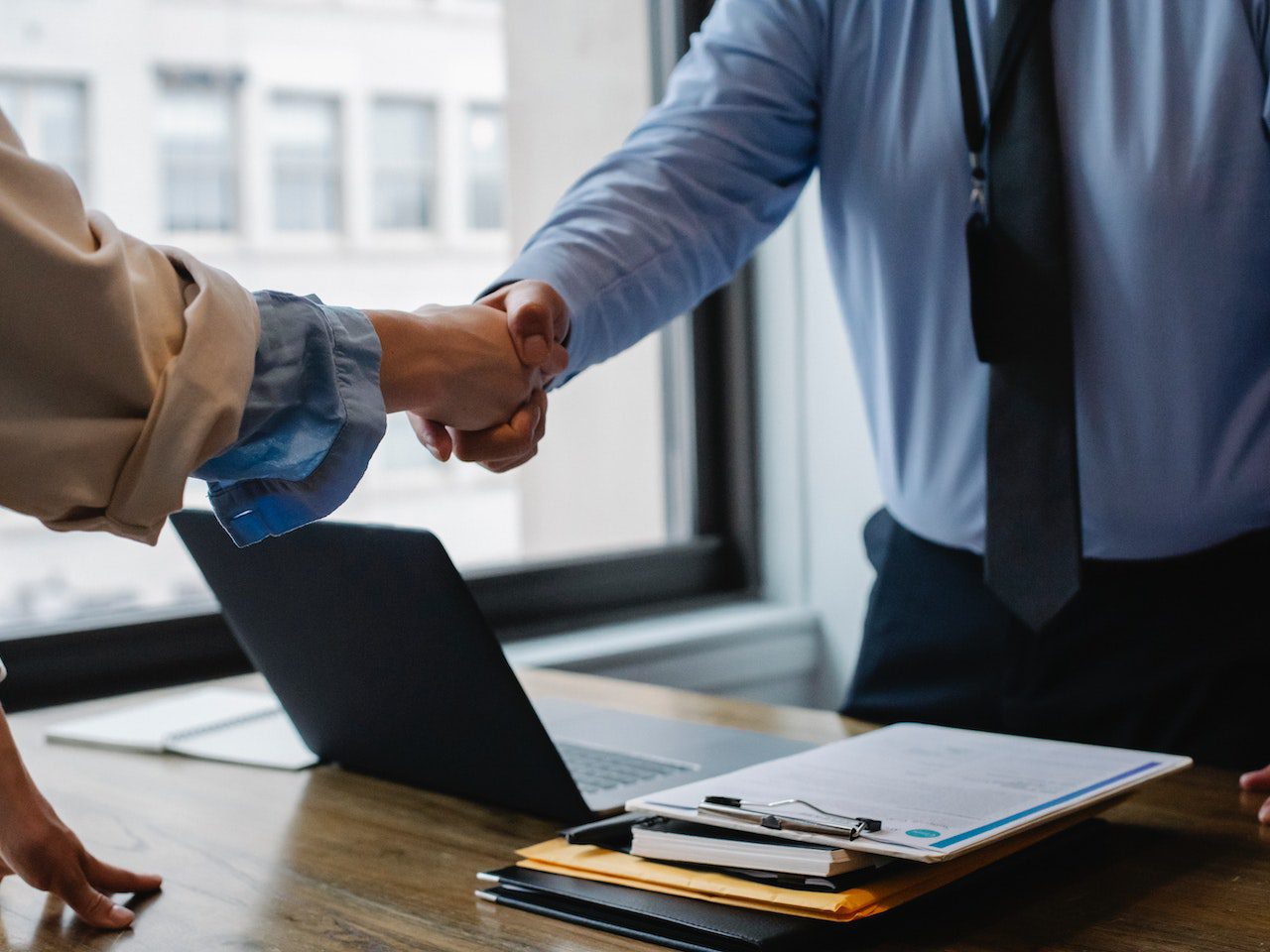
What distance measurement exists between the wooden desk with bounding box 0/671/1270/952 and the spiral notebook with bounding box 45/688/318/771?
0.04m

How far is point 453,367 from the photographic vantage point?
3.54 feet

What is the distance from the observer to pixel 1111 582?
→ 1.23 meters

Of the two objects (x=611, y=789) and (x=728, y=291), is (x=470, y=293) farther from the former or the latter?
(x=611, y=789)

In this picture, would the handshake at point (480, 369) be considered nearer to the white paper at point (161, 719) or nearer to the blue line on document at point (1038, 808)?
the white paper at point (161, 719)

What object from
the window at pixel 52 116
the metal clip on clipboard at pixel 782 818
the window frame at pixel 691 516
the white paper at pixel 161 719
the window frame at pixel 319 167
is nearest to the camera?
the metal clip on clipboard at pixel 782 818

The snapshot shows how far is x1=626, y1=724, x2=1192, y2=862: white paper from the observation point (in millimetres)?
762

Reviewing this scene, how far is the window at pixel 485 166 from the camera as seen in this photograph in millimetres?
2279

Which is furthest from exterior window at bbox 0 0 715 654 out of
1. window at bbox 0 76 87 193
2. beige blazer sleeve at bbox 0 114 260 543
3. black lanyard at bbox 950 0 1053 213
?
beige blazer sleeve at bbox 0 114 260 543

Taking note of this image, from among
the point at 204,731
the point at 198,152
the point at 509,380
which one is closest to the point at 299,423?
the point at 509,380

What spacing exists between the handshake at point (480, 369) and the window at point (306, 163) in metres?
0.87

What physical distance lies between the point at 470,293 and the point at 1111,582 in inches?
51.0

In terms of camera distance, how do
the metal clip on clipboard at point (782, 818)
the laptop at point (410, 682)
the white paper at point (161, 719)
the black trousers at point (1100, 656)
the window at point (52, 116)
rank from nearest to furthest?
the metal clip on clipboard at point (782, 818) → the laptop at point (410, 682) → the black trousers at point (1100, 656) → the white paper at point (161, 719) → the window at point (52, 116)

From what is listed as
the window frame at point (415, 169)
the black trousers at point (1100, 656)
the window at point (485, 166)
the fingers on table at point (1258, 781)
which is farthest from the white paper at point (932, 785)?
the window at point (485, 166)

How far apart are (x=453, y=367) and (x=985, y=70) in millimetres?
568
